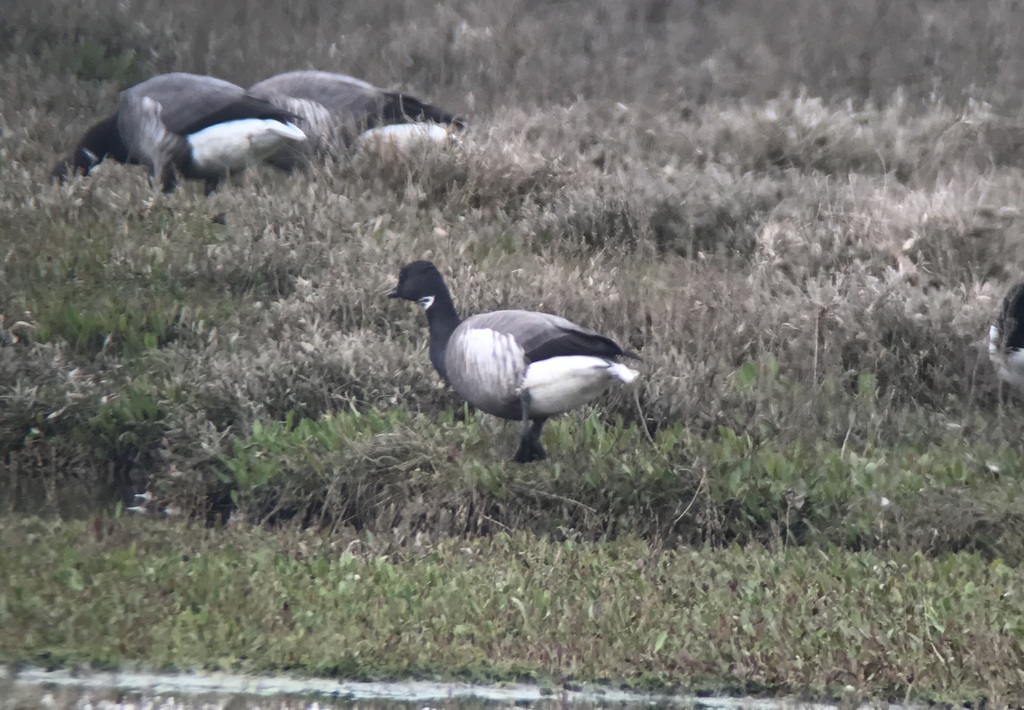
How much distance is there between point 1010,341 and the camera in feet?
27.5

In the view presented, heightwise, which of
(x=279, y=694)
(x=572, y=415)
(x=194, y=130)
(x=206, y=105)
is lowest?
(x=572, y=415)

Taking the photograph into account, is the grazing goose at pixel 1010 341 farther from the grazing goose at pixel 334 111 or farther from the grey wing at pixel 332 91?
the grey wing at pixel 332 91

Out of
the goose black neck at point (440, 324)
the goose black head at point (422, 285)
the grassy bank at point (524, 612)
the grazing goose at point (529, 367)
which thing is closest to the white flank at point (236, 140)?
the goose black head at point (422, 285)

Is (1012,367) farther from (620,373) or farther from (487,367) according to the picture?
(487,367)

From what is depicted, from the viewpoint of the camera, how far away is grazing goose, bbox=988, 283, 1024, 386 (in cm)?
833

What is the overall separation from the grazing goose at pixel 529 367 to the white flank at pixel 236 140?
4.10 meters

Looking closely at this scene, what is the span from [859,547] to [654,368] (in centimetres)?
214

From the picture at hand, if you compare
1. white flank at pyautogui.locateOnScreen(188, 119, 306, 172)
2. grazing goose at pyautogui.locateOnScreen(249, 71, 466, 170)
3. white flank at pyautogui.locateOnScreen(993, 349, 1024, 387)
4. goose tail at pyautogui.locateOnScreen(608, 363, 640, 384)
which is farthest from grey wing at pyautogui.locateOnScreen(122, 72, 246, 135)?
white flank at pyautogui.locateOnScreen(993, 349, 1024, 387)

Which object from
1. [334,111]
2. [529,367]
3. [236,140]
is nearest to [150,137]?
[236,140]

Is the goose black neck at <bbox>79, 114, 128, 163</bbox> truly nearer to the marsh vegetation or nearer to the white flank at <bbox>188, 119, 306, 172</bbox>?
the marsh vegetation

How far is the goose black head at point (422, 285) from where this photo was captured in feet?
25.8

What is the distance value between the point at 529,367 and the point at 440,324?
3.34 feet

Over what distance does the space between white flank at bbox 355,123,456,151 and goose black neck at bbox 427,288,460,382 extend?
376 centimetres

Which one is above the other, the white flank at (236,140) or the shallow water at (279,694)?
the white flank at (236,140)
